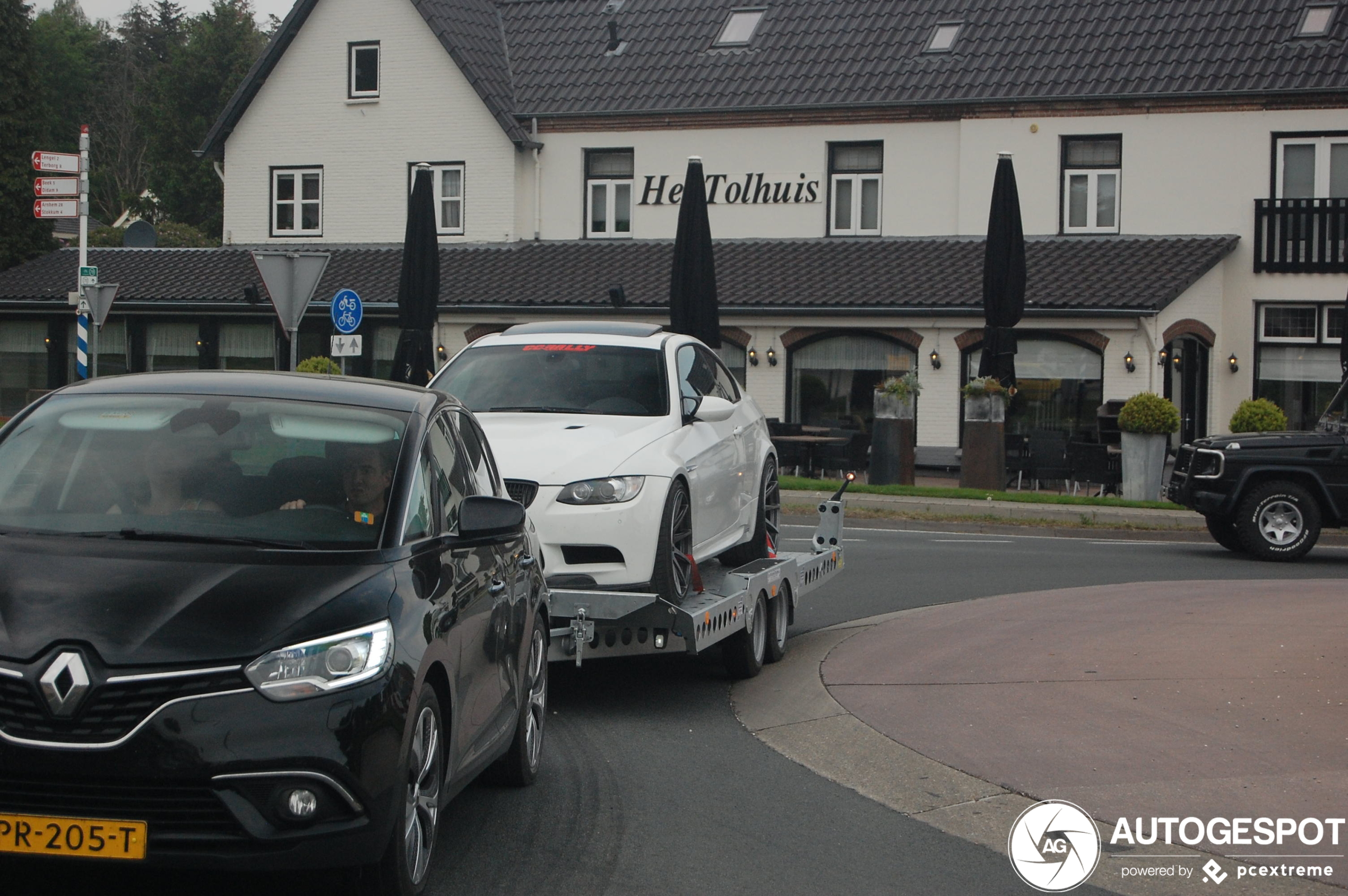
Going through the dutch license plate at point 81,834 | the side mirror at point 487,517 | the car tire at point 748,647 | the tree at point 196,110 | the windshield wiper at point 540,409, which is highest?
the tree at point 196,110

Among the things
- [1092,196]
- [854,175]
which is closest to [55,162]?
[854,175]

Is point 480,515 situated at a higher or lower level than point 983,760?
higher

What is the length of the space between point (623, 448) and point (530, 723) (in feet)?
7.36

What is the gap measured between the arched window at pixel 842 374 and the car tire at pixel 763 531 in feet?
61.8

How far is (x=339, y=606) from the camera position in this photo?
477cm

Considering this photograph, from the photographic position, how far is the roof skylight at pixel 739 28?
1348 inches

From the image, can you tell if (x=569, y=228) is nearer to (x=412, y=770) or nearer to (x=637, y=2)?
(x=637, y=2)

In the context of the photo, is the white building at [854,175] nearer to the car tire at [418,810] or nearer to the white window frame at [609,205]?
the white window frame at [609,205]

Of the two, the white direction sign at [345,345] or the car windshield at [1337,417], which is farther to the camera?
the white direction sign at [345,345]

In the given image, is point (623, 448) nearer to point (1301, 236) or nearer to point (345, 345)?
point (345, 345)

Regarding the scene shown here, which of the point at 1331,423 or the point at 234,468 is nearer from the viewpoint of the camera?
the point at 234,468

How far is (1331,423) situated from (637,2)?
2207 centimetres

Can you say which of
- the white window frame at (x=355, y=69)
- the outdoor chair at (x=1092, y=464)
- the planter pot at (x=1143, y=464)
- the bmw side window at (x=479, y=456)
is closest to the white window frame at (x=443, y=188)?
the white window frame at (x=355, y=69)

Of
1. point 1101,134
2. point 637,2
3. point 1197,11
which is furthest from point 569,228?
point 1197,11
